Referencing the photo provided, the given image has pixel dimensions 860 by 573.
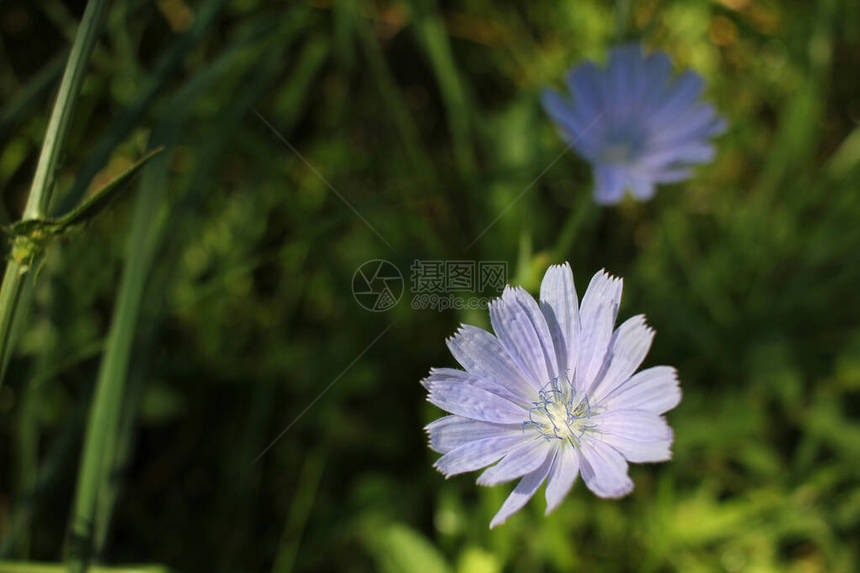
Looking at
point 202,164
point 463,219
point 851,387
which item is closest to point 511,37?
point 463,219

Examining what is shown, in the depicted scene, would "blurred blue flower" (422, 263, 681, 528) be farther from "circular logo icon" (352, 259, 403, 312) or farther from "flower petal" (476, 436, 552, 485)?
"circular logo icon" (352, 259, 403, 312)

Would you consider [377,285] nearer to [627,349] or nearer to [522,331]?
[522,331]

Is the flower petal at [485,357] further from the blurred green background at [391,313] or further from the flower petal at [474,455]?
the blurred green background at [391,313]
